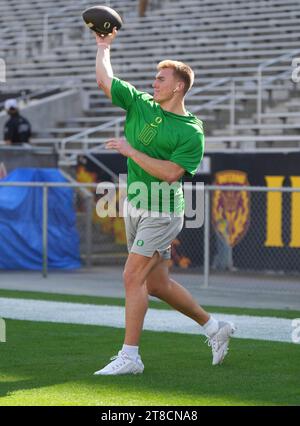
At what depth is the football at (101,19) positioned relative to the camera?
292 inches

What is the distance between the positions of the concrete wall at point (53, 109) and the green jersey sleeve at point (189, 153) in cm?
1464

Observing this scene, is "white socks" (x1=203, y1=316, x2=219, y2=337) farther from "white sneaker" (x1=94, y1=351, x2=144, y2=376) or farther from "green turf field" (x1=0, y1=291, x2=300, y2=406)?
"white sneaker" (x1=94, y1=351, x2=144, y2=376)

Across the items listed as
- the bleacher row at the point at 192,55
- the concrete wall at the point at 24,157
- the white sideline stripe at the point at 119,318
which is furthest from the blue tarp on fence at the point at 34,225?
the white sideline stripe at the point at 119,318

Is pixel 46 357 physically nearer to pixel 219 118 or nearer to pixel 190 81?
pixel 190 81

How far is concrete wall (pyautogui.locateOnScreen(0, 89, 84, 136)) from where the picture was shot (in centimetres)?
2211

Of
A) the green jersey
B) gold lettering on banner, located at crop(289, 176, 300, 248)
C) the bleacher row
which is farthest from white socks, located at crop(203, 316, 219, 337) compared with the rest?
the bleacher row

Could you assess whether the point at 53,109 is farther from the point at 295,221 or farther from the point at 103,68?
the point at 103,68

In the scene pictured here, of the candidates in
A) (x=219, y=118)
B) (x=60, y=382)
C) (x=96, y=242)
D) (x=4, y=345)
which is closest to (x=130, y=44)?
(x=219, y=118)

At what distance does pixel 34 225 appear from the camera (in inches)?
663

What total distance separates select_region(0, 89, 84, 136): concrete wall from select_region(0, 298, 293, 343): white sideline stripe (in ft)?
33.3

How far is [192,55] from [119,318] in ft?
39.5

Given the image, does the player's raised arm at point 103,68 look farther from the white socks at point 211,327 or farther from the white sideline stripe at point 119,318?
the white sideline stripe at point 119,318

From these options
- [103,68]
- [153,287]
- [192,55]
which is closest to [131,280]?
[153,287]

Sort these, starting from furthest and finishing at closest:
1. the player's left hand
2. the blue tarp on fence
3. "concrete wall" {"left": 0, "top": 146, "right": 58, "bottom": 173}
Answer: "concrete wall" {"left": 0, "top": 146, "right": 58, "bottom": 173} → the blue tarp on fence → the player's left hand
